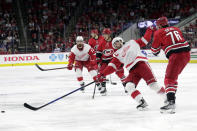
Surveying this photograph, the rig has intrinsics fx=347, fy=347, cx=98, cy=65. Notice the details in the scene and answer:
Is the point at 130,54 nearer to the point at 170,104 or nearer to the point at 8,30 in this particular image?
the point at 170,104

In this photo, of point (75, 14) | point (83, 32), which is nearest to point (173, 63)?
point (83, 32)

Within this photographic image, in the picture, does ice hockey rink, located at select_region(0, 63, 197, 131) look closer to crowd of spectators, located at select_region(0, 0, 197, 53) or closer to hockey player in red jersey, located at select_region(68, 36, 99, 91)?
hockey player in red jersey, located at select_region(68, 36, 99, 91)

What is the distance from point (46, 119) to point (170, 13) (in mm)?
16063

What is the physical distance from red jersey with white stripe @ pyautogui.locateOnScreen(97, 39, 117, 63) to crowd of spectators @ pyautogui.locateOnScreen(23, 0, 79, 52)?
393 inches

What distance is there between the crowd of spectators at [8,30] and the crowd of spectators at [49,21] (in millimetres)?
904

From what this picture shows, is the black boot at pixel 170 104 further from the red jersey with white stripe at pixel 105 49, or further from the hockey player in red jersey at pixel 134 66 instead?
the red jersey with white stripe at pixel 105 49

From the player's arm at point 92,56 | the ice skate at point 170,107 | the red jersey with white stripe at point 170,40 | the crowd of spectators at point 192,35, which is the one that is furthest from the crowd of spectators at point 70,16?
the ice skate at point 170,107

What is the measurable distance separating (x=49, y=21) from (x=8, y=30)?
286 cm

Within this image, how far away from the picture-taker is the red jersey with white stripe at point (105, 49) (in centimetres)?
699

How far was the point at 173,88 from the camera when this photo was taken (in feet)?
14.9

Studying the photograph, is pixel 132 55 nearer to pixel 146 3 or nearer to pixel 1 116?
pixel 1 116

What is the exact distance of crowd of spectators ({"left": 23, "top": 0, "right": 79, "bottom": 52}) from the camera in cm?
1702

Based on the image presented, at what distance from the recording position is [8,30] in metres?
18.2

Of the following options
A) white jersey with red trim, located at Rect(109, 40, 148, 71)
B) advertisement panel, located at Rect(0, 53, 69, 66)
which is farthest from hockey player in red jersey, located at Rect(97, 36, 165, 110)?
advertisement panel, located at Rect(0, 53, 69, 66)
